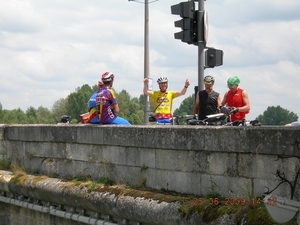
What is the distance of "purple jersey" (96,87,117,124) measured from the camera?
1100 centimetres

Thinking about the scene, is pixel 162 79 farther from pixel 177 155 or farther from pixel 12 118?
pixel 12 118

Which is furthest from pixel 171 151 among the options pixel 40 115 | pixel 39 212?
pixel 40 115

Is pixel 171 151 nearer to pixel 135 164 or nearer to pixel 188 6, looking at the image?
pixel 135 164

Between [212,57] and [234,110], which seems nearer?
[234,110]

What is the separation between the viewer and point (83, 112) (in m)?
58.1

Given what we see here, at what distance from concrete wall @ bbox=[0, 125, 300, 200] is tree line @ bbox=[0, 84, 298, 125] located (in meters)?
4.21

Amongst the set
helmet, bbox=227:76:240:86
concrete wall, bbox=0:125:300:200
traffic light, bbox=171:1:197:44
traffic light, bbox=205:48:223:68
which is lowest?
concrete wall, bbox=0:125:300:200

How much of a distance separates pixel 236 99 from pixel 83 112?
47.0m

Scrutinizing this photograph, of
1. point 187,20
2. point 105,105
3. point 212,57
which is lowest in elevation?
point 105,105

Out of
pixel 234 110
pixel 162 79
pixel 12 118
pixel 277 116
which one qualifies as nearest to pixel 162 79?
pixel 162 79

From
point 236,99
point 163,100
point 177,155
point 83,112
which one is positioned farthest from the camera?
point 83,112

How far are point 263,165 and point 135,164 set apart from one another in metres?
2.71

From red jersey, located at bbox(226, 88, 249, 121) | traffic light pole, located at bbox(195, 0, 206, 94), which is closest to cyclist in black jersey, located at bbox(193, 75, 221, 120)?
red jersey, located at bbox(226, 88, 249, 121)

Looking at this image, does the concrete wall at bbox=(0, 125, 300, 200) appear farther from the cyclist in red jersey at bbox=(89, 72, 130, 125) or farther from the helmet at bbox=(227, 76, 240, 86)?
the helmet at bbox=(227, 76, 240, 86)
